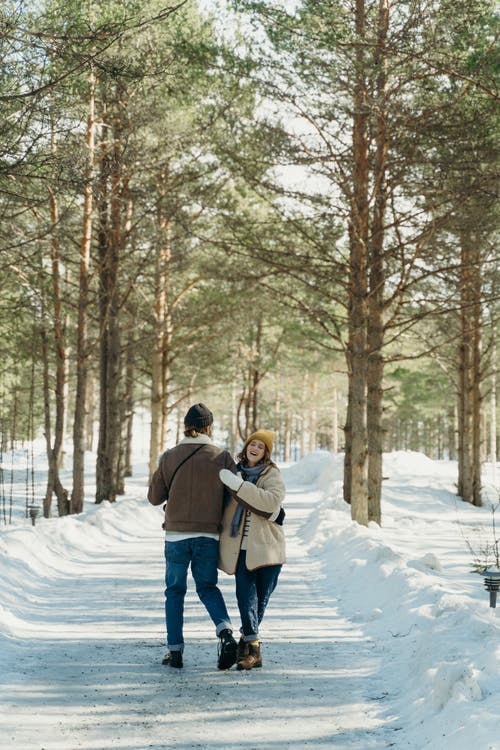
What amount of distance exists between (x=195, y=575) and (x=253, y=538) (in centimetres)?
53

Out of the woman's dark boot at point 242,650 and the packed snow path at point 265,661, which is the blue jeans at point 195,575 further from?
the packed snow path at point 265,661

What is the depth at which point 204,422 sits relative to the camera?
6.05 m

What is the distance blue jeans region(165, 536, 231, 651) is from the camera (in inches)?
225

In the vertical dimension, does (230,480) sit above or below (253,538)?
above

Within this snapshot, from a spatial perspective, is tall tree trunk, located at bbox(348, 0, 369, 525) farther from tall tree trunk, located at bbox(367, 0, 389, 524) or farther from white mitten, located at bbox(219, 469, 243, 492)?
white mitten, located at bbox(219, 469, 243, 492)

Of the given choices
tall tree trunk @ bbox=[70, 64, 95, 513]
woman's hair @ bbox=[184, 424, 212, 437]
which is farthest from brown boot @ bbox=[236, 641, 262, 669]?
tall tree trunk @ bbox=[70, 64, 95, 513]

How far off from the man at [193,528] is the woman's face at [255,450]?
0.17m

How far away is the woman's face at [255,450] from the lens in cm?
601

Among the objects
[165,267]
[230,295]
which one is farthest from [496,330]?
[165,267]

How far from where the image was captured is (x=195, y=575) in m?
5.86

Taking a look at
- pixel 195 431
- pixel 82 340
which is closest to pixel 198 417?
pixel 195 431

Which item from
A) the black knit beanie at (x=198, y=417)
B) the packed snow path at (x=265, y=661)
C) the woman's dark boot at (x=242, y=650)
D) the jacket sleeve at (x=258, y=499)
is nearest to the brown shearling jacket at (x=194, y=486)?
the black knit beanie at (x=198, y=417)

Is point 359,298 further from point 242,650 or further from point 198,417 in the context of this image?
point 242,650

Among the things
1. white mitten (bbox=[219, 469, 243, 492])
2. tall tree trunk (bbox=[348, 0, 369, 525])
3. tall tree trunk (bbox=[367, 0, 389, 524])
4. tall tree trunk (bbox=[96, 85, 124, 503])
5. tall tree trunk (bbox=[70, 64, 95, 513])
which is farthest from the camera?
tall tree trunk (bbox=[96, 85, 124, 503])
